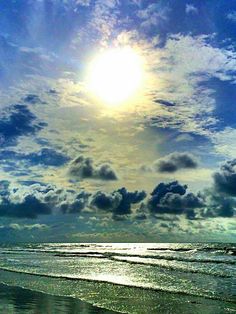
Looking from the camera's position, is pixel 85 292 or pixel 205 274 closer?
pixel 85 292

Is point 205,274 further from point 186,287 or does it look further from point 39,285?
point 39,285

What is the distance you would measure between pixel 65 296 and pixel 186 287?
28.8ft

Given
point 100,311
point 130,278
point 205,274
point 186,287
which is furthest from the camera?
point 205,274

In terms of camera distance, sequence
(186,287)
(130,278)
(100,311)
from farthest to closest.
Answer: (130,278) → (186,287) → (100,311)

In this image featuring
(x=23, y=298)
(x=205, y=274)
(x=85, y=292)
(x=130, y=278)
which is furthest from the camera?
(x=205, y=274)

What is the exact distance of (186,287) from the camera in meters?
28.8

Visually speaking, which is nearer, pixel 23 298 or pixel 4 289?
pixel 23 298

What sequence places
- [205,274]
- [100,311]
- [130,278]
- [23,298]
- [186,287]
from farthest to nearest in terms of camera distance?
[205,274] → [130,278] → [186,287] → [23,298] → [100,311]

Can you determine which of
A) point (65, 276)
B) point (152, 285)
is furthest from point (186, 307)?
point (65, 276)

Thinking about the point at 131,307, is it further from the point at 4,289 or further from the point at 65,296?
the point at 4,289

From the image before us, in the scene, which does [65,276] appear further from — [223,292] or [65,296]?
[223,292]

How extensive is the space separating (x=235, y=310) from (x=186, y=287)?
27.4 ft

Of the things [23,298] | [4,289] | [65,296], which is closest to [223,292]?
[65,296]

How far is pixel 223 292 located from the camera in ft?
86.6
